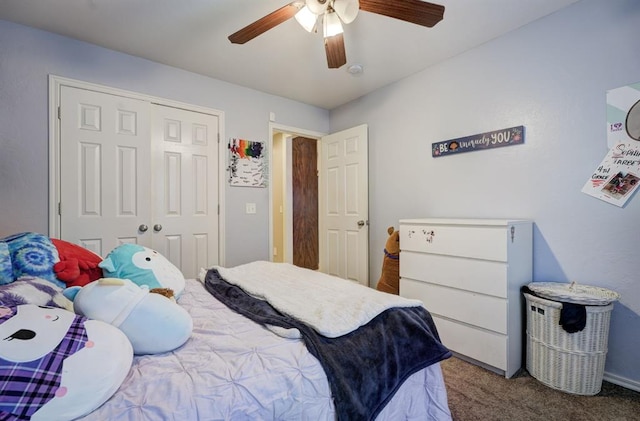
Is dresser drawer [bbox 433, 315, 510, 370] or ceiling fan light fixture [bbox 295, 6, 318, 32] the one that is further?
dresser drawer [bbox 433, 315, 510, 370]

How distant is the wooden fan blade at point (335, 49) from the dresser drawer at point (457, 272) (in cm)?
158

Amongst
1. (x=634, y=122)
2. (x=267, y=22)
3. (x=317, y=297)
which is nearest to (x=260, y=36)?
(x=267, y=22)

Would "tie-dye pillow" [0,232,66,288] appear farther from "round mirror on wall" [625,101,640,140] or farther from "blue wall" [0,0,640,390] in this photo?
"round mirror on wall" [625,101,640,140]

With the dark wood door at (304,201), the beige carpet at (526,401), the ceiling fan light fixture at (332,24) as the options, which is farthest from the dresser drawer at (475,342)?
the dark wood door at (304,201)

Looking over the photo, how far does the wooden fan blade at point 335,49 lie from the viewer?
1811 millimetres

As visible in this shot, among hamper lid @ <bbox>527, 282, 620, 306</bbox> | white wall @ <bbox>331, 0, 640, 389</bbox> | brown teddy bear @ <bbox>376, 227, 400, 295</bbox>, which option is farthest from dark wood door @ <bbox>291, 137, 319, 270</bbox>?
hamper lid @ <bbox>527, 282, 620, 306</bbox>

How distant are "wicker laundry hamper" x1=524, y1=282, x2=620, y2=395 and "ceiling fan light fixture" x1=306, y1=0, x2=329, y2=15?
2.20 metres

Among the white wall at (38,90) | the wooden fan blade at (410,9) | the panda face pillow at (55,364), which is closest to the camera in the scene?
the panda face pillow at (55,364)

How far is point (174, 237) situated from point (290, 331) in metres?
2.15

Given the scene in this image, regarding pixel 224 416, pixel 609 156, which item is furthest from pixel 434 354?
pixel 609 156

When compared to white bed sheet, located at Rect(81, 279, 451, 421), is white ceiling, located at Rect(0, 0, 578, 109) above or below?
above

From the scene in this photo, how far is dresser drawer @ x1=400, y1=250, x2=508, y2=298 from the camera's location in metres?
1.95

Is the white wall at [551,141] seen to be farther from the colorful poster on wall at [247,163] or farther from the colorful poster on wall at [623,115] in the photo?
the colorful poster on wall at [247,163]

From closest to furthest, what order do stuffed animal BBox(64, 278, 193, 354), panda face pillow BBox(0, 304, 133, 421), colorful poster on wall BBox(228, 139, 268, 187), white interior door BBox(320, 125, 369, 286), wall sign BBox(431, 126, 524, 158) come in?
1. panda face pillow BBox(0, 304, 133, 421)
2. stuffed animal BBox(64, 278, 193, 354)
3. wall sign BBox(431, 126, 524, 158)
4. colorful poster on wall BBox(228, 139, 268, 187)
5. white interior door BBox(320, 125, 369, 286)
